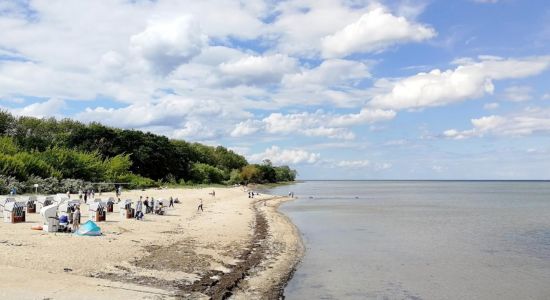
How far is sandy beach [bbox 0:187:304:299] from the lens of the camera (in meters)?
12.8

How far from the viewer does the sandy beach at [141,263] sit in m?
12.8

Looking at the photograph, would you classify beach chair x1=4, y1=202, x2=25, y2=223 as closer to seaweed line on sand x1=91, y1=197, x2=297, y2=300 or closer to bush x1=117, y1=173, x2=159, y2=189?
seaweed line on sand x1=91, y1=197, x2=297, y2=300

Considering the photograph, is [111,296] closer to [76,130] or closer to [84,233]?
[84,233]

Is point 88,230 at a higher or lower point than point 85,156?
lower

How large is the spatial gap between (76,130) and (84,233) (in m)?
74.9

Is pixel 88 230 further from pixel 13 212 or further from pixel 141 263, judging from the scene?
pixel 13 212

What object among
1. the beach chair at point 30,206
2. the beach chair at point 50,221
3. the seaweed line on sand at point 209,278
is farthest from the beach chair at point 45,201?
the seaweed line on sand at point 209,278

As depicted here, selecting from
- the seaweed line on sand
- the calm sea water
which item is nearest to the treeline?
the calm sea water

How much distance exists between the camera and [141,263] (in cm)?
1758

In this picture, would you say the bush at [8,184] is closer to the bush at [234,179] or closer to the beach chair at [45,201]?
the beach chair at [45,201]

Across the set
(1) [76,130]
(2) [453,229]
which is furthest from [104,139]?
(2) [453,229]

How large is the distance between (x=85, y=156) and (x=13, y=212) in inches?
1979

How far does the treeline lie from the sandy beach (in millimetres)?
32360

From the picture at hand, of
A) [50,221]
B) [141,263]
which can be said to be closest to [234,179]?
[50,221]
